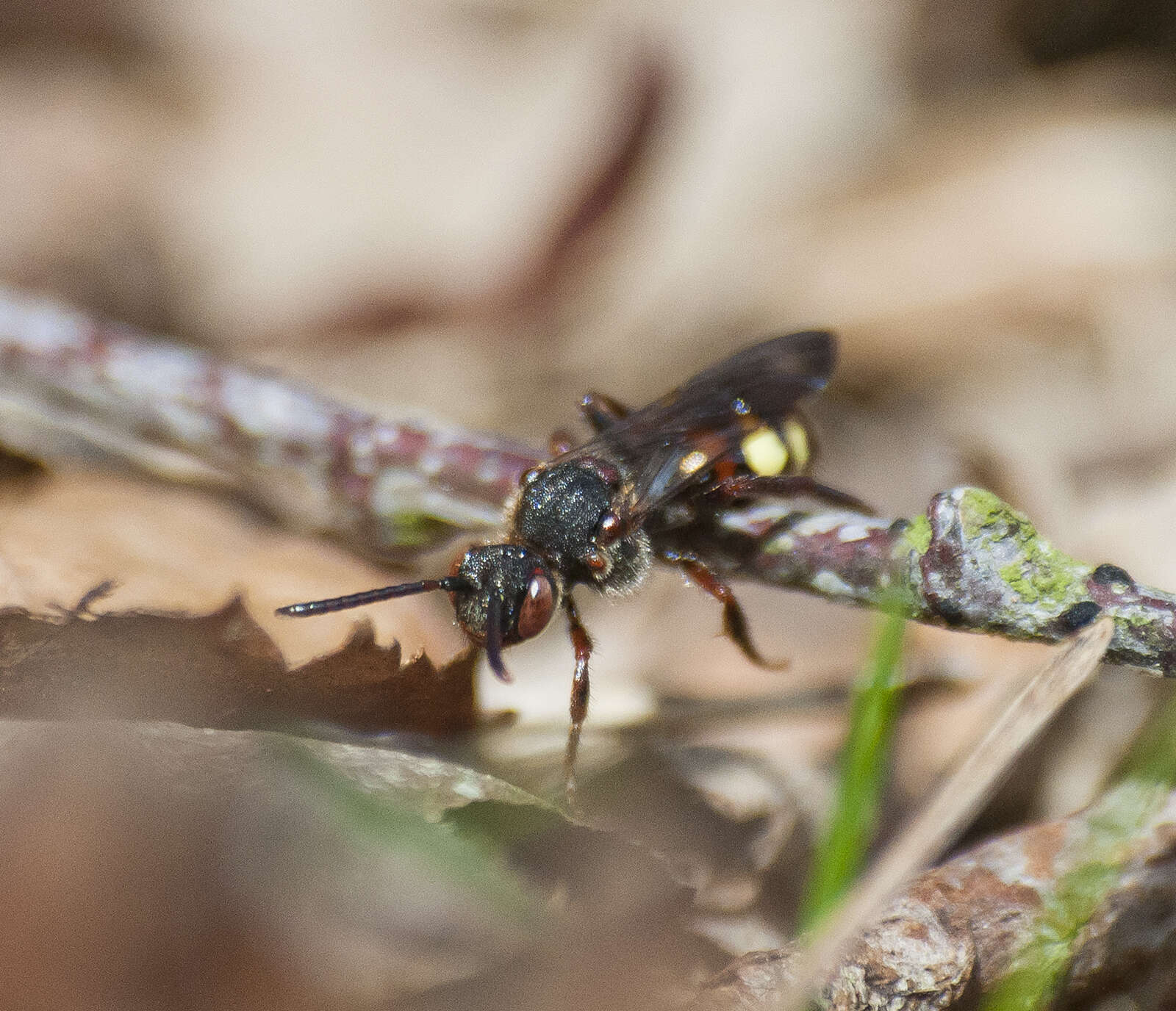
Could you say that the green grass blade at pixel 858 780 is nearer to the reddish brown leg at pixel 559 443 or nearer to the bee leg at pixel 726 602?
the bee leg at pixel 726 602

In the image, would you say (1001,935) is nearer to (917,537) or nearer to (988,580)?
(988,580)

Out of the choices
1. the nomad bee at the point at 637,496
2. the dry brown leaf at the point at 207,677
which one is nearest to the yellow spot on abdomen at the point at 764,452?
the nomad bee at the point at 637,496

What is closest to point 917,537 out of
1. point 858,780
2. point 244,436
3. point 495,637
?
point 858,780

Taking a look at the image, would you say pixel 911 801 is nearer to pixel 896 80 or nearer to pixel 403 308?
pixel 403 308

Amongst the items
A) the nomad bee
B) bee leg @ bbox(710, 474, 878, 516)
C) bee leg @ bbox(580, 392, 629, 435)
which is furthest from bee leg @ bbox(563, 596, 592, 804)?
bee leg @ bbox(580, 392, 629, 435)

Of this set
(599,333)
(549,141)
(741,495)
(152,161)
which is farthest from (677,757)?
(152,161)

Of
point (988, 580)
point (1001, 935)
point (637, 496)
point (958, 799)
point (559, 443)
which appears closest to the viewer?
point (958, 799)
